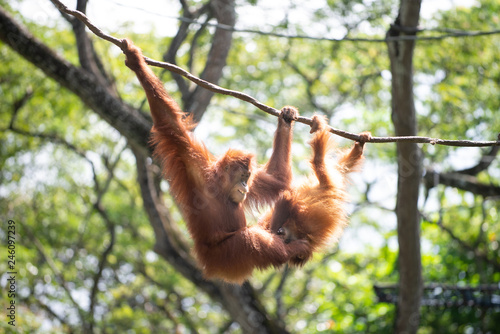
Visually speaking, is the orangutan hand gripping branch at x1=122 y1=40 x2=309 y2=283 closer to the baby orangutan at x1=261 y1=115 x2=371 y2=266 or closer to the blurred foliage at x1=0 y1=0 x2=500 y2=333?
the baby orangutan at x1=261 y1=115 x2=371 y2=266

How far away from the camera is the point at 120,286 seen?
1391 cm

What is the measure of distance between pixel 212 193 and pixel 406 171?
107 inches

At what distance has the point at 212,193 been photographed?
4223 mm

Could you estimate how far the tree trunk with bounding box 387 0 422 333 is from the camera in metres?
5.55

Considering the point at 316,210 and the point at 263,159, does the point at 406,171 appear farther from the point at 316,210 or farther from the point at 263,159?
the point at 263,159

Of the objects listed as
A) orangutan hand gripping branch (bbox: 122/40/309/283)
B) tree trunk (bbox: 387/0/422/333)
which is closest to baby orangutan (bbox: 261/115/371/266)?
orangutan hand gripping branch (bbox: 122/40/309/283)

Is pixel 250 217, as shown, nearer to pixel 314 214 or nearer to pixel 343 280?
pixel 314 214

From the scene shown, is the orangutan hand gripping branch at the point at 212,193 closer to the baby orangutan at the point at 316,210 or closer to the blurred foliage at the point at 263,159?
the baby orangutan at the point at 316,210

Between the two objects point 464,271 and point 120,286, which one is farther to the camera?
point 120,286

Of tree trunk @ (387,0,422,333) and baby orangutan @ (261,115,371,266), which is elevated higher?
tree trunk @ (387,0,422,333)

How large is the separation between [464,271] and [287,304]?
19.8ft

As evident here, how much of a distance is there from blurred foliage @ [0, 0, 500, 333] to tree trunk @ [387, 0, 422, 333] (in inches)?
41.0

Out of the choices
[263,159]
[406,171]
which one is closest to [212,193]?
[406,171]

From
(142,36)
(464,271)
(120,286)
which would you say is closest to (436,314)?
(464,271)
